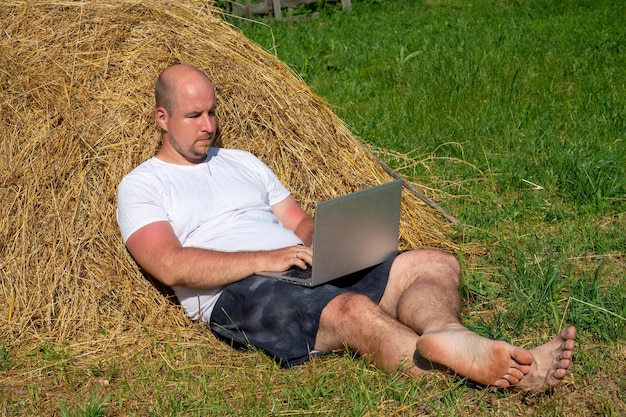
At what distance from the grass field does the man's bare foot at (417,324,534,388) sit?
11 centimetres

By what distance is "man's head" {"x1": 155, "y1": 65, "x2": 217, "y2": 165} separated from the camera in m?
4.89

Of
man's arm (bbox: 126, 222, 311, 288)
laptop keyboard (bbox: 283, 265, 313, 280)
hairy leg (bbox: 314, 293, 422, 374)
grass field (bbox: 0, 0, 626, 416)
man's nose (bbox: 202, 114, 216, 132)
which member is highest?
man's nose (bbox: 202, 114, 216, 132)

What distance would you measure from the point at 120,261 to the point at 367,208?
1.55 meters

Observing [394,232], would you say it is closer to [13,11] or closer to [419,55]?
[13,11]

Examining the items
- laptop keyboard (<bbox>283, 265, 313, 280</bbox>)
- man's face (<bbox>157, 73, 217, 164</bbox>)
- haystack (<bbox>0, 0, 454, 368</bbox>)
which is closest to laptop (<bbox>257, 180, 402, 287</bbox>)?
laptop keyboard (<bbox>283, 265, 313, 280</bbox>)

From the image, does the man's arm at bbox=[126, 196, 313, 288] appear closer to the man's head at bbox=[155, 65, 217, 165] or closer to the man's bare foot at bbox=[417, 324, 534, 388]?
the man's head at bbox=[155, 65, 217, 165]

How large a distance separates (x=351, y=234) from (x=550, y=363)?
42.7 inches

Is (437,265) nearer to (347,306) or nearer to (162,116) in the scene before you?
(347,306)

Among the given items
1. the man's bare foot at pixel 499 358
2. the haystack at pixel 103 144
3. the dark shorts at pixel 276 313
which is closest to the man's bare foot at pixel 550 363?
the man's bare foot at pixel 499 358

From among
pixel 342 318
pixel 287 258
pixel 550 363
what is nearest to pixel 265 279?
pixel 287 258

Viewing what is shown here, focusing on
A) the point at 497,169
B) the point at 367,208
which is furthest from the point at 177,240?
the point at 497,169

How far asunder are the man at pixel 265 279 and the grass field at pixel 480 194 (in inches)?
5.5

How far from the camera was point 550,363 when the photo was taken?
365 cm

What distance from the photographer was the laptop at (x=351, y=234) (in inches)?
159
